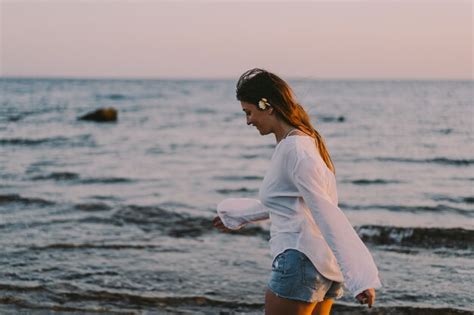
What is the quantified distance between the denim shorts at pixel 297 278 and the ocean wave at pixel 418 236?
7.18 meters

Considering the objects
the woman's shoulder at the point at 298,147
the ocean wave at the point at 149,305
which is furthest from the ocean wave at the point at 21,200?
the woman's shoulder at the point at 298,147

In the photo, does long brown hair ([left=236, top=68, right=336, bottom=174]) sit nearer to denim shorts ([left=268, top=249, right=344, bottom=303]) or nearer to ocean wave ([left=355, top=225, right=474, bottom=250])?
denim shorts ([left=268, top=249, right=344, bottom=303])

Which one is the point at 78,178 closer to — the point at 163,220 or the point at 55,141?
the point at 163,220

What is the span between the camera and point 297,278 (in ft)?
10.9

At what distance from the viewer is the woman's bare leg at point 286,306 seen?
132 inches

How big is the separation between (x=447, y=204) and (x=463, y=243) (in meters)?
3.18

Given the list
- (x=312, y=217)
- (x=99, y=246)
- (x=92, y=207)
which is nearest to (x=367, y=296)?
(x=312, y=217)

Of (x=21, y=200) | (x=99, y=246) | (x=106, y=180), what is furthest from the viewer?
(x=106, y=180)

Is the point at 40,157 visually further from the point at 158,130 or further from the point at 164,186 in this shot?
the point at 158,130

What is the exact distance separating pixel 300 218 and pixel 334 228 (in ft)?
0.70

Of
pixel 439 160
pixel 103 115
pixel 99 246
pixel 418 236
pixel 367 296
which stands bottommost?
pixel 99 246

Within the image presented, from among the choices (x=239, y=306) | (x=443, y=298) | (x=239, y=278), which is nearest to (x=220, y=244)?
(x=239, y=278)

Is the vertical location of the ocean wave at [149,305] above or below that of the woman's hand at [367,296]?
below

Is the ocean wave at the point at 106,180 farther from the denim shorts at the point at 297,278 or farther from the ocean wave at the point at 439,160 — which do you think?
the denim shorts at the point at 297,278
